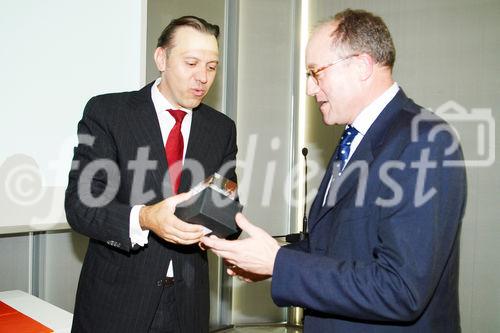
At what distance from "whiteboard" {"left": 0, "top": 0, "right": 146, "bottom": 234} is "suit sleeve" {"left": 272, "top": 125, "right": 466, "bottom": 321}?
1.68 metres

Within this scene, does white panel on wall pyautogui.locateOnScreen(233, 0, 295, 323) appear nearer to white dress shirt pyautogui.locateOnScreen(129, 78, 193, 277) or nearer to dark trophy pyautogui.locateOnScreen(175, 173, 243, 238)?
white dress shirt pyautogui.locateOnScreen(129, 78, 193, 277)

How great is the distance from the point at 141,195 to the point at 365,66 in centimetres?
86

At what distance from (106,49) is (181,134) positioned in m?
1.06

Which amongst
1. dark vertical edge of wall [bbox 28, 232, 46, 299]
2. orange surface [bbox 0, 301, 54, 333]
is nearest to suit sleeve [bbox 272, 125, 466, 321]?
orange surface [bbox 0, 301, 54, 333]

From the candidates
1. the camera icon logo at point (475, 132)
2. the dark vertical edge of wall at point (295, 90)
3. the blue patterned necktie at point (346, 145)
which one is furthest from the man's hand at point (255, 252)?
the dark vertical edge of wall at point (295, 90)

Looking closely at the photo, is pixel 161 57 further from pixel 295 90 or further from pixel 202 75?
pixel 295 90

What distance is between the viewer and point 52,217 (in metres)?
2.47

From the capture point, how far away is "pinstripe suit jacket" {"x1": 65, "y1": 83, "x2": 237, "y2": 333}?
63.6 inches

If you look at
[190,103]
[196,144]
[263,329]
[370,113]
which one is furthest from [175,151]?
[263,329]

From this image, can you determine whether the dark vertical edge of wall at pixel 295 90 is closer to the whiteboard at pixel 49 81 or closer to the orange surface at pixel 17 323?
the whiteboard at pixel 49 81

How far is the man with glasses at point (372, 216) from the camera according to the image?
107cm

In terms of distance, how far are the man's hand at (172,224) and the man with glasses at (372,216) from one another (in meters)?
0.10

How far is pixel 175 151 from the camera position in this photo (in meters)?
1.75

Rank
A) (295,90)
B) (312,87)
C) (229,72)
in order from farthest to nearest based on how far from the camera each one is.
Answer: (295,90) < (229,72) < (312,87)
